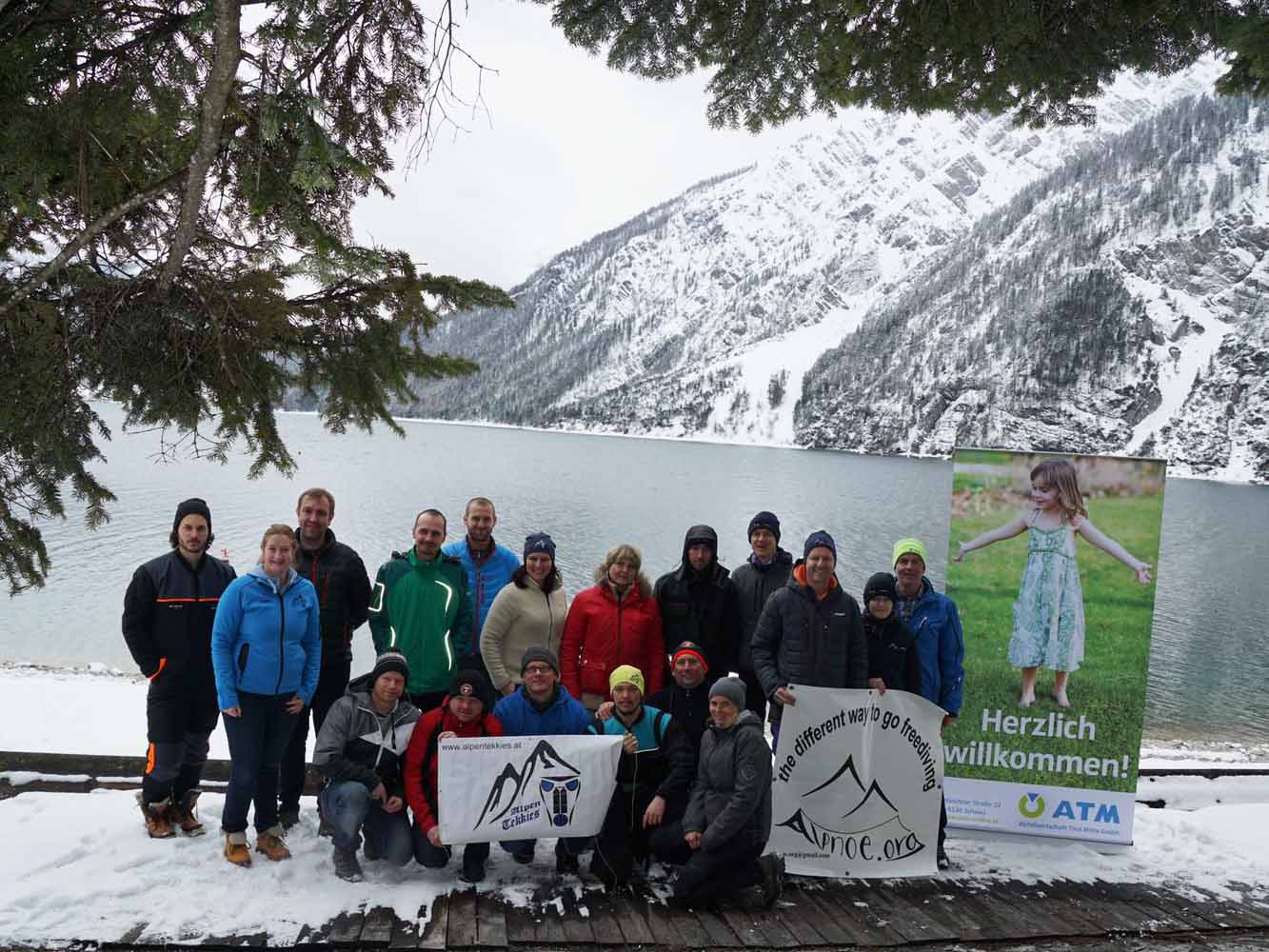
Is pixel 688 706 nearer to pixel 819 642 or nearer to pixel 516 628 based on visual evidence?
pixel 819 642

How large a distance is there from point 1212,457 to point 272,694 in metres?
145

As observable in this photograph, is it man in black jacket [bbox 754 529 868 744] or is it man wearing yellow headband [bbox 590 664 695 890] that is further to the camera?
man in black jacket [bbox 754 529 868 744]

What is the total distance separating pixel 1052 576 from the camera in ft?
16.3

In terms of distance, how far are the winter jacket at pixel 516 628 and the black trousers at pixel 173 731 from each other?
1.40m

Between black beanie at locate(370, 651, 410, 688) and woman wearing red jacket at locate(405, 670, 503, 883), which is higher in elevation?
black beanie at locate(370, 651, 410, 688)

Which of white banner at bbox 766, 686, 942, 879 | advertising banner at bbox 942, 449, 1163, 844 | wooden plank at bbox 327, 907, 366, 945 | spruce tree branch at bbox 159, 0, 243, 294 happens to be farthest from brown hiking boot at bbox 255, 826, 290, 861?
advertising banner at bbox 942, 449, 1163, 844

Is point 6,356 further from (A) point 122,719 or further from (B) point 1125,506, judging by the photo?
(B) point 1125,506

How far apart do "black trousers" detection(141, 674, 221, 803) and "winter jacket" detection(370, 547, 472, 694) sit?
35.0 inches

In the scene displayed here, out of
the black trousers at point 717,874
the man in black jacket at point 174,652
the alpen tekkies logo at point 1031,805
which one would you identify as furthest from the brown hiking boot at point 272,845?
the alpen tekkies logo at point 1031,805

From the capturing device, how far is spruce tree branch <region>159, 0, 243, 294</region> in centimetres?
257

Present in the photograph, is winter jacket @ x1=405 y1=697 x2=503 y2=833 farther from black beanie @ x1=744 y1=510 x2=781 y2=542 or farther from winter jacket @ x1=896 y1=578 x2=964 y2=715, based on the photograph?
winter jacket @ x1=896 y1=578 x2=964 y2=715

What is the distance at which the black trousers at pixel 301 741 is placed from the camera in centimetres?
443

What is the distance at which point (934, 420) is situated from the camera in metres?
139

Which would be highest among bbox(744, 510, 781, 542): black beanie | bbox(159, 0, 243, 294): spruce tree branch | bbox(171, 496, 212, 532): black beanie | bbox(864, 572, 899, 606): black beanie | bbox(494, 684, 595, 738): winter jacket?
bbox(159, 0, 243, 294): spruce tree branch
